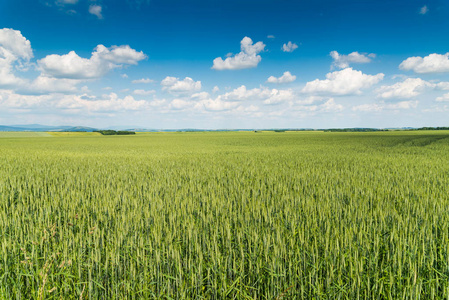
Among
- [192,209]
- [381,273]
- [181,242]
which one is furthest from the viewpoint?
[192,209]

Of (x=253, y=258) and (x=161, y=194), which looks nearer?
(x=253, y=258)

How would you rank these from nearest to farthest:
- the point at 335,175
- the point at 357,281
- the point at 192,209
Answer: the point at 357,281 → the point at 192,209 → the point at 335,175

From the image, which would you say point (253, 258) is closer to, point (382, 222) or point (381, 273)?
point (381, 273)

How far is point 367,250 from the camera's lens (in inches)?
133

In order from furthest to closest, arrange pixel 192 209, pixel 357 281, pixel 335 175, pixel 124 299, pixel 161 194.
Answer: pixel 335 175
pixel 161 194
pixel 192 209
pixel 357 281
pixel 124 299

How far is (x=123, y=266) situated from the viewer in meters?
3.43

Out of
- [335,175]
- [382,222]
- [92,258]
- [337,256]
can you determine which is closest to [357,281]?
[337,256]

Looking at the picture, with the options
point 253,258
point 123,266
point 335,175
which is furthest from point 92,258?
point 335,175

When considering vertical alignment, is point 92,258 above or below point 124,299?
above

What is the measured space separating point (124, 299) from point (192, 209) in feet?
8.60

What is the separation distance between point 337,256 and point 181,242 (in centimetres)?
222

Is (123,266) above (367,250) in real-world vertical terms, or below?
below

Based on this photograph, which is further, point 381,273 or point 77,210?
point 77,210

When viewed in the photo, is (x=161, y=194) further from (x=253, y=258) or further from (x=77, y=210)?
(x=253, y=258)
